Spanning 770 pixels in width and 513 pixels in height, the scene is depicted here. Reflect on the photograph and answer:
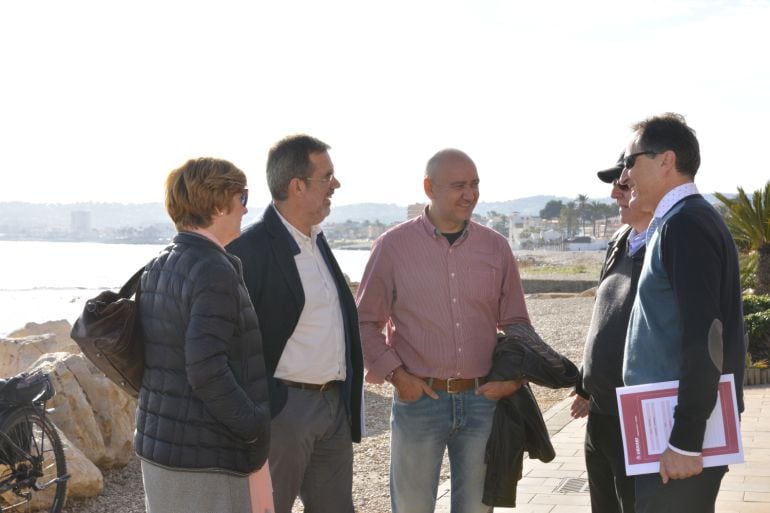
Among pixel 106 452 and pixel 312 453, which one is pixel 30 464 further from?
pixel 312 453

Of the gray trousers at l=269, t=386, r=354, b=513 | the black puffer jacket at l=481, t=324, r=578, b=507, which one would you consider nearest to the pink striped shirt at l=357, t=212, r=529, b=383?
the black puffer jacket at l=481, t=324, r=578, b=507

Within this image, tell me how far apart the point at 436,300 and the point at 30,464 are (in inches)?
116

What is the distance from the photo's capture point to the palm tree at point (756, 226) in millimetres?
15552

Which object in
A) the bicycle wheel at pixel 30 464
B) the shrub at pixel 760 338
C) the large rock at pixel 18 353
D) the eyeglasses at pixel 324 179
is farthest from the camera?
the shrub at pixel 760 338

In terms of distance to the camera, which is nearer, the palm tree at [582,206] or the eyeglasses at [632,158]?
the eyeglasses at [632,158]

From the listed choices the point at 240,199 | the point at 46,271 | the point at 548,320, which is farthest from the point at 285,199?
the point at 46,271

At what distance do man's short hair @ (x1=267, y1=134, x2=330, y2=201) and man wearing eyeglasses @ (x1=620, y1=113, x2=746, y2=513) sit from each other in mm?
1292

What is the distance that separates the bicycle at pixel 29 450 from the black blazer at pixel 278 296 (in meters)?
2.50

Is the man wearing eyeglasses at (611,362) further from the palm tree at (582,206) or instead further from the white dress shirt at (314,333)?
the palm tree at (582,206)

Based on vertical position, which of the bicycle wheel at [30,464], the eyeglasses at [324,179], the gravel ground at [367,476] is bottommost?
the gravel ground at [367,476]

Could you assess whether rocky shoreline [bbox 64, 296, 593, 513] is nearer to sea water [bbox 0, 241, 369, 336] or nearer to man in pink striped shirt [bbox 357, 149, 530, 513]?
man in pink striped shirt [bbox 357, 149, 530, 513]

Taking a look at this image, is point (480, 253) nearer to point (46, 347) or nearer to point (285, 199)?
point (285, 199)

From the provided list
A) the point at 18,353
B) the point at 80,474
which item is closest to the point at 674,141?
the point at 80,474

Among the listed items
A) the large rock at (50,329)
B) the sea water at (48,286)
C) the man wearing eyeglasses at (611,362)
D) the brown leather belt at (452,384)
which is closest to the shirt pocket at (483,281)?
the brown leather belt at (452,384)
